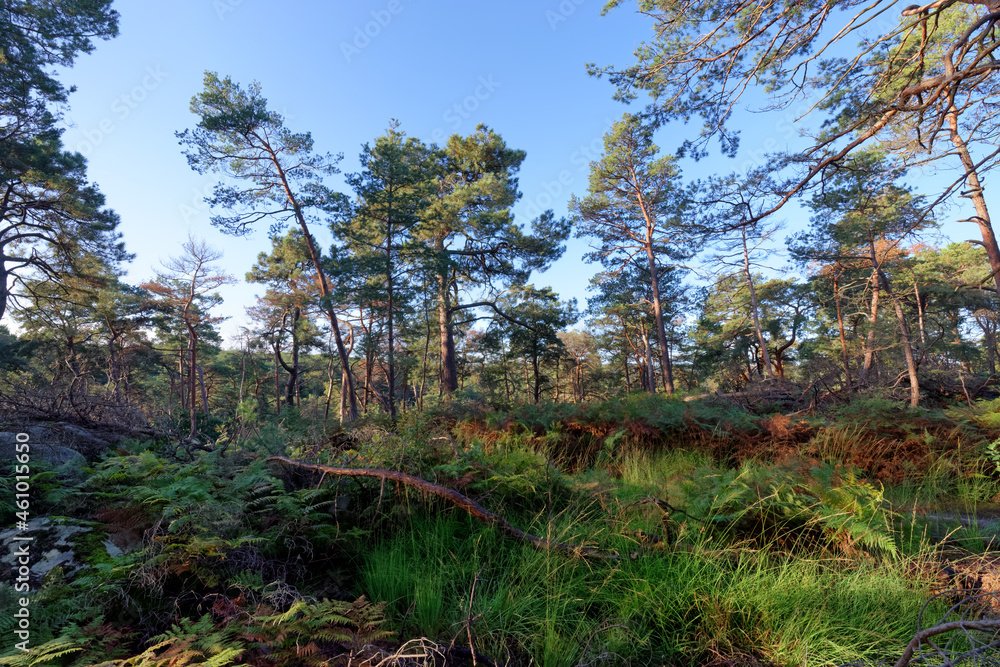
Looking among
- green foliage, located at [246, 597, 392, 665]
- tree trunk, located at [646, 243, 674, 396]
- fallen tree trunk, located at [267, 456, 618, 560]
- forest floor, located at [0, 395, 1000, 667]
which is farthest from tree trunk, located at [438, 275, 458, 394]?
green foliage, located at [246, 597, 392, 665]

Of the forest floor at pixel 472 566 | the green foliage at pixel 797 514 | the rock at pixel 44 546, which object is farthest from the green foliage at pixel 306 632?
the green foliage at pixel 797 514

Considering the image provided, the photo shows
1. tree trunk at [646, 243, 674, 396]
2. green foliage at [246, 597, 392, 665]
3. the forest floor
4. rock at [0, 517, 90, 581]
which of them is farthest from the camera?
tree trunk at [646, 243, 674, 396]

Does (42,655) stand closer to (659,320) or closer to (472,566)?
(472,566)

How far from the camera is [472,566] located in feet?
8.95

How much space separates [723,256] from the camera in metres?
17.3

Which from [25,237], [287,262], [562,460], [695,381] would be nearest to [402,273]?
[287,262]

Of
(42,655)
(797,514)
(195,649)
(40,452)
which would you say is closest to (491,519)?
(195,649)

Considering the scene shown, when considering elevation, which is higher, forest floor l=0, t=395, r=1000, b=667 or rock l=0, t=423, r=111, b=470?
rock l=0, t=423, r=111, b=470

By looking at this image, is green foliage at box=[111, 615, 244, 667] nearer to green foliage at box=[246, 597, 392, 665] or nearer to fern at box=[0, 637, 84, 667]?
green foliage at box=[246, 597, 392, 665]

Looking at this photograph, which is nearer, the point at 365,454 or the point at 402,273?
the point at 365,454

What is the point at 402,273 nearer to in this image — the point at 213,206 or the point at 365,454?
the point at 213,206

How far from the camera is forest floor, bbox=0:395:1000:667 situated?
1743 millimetres

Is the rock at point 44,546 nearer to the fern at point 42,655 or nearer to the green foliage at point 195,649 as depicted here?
the fern at point 42,655

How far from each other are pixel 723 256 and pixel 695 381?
16.8 meters
